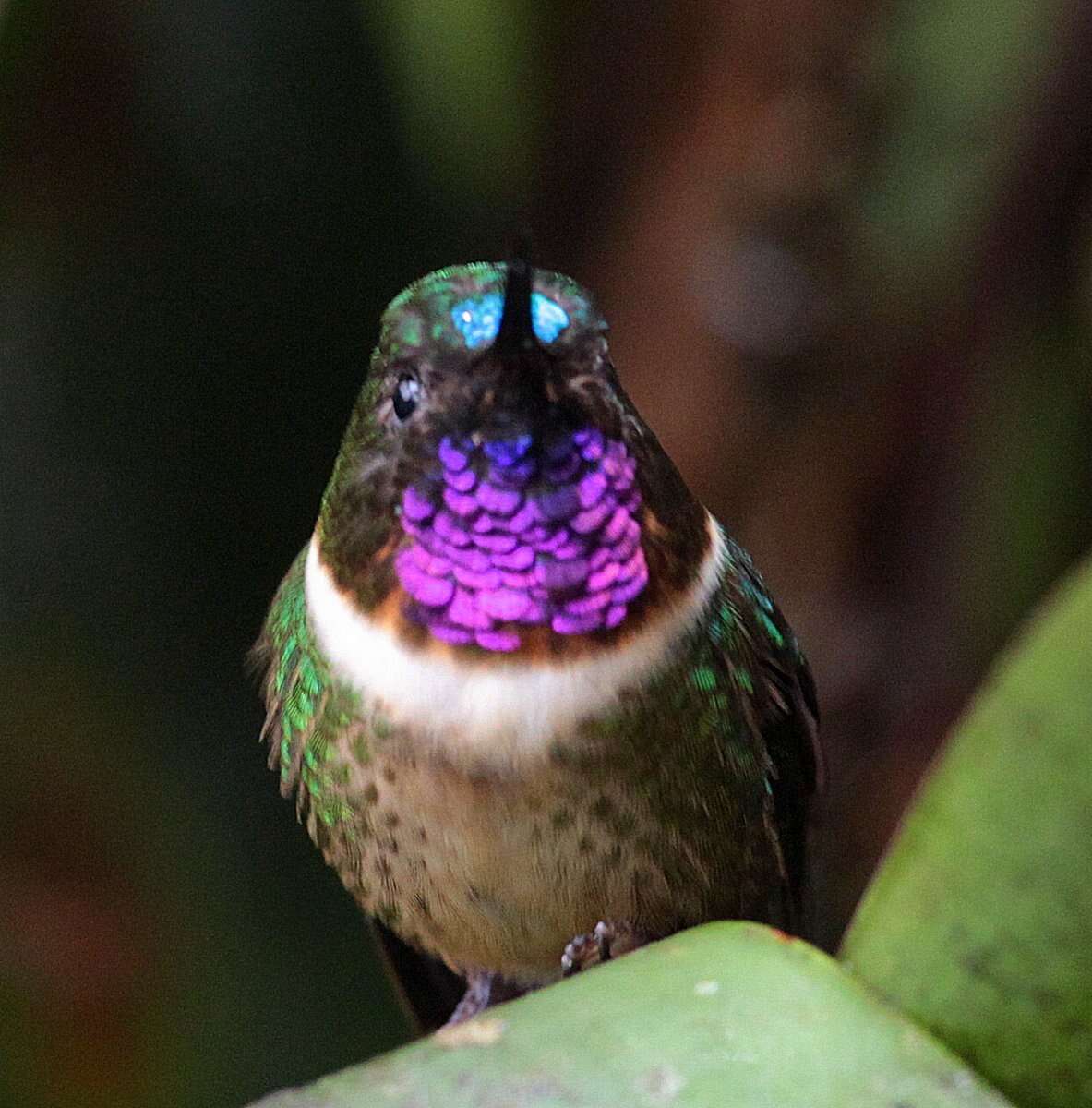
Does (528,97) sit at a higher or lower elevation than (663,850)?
higher

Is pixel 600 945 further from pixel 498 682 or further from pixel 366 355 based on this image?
pixel 366 355

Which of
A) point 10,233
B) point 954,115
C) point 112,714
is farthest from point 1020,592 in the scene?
point 10,233

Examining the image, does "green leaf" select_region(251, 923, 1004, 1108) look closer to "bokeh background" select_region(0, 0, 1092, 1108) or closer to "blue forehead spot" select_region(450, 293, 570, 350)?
"blue forehead spot" select_region(450, 293, 570, 350)

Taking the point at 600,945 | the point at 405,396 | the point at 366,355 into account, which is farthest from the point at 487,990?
the point at 366,355

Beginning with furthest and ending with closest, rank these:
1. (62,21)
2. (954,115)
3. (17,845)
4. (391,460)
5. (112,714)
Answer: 1. (954,115)
2. (17,845)
3. (112,714)
4. (62,21)
5. (391,460)

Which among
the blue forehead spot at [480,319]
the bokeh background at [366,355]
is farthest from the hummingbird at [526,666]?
the bokeh background at [366,355]

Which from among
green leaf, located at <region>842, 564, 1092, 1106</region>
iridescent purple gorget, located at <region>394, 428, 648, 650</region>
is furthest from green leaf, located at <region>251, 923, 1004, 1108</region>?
iridescent purple gorget, located at <region>394, 428, 648, 650</region>

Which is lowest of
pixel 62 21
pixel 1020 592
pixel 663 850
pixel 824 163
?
pixel 1020 592

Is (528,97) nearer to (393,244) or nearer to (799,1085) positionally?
(393,244)
